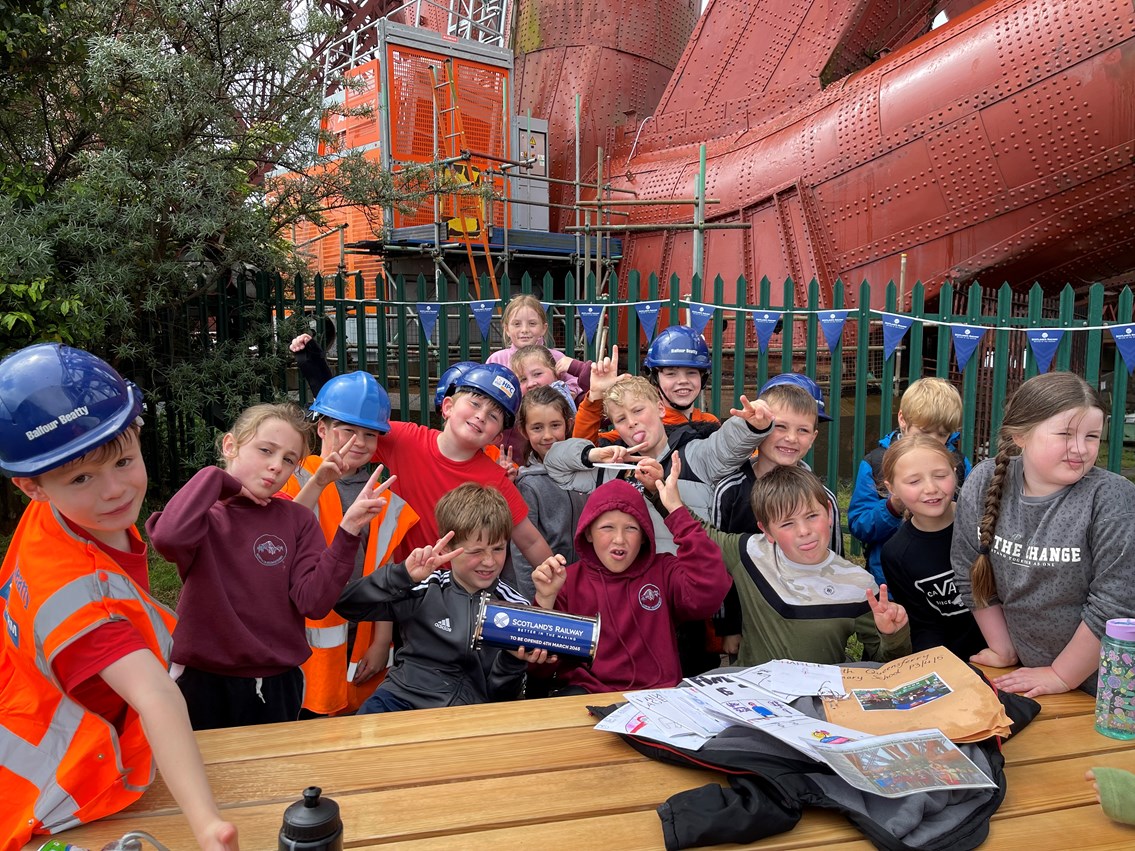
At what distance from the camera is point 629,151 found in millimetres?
15000

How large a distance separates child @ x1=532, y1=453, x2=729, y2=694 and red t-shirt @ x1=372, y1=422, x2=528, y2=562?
0.53 meters

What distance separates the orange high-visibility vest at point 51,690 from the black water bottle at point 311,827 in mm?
568

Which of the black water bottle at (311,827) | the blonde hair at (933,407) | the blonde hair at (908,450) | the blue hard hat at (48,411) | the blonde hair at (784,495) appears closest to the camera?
the black water bottle at (311,827)

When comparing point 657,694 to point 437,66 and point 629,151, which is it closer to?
point 437,66

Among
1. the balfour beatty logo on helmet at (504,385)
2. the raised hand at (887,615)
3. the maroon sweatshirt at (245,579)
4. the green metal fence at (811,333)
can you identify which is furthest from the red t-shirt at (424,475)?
the green metal fence at (811,333)

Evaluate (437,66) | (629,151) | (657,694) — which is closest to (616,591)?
(657,694)

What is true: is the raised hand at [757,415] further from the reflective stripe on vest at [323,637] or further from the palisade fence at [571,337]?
the palisade fence at [571,337]

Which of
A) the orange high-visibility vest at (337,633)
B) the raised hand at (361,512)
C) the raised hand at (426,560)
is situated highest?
the raised hand at (361,512)

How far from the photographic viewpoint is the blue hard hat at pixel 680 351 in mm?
3871

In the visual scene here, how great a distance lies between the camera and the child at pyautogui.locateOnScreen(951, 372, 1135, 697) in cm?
224

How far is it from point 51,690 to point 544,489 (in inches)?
82.4

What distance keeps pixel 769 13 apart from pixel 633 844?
524 inches

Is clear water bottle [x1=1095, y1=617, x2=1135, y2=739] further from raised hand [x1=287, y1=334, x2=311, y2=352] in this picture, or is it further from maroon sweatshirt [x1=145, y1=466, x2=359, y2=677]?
raised hand [x1=287, y1=334, x2=311, y2=352]

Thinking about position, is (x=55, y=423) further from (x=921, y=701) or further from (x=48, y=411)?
(x=921, y=701)
